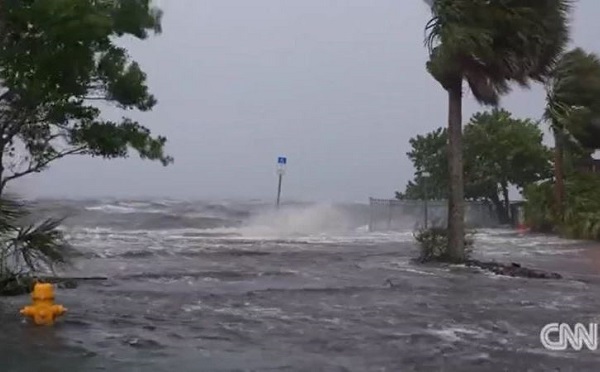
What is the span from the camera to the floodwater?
27.3 ft

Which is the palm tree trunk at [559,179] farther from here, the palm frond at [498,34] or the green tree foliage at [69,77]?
the green tree foliage at [69,77]

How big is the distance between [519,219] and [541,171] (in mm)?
3274

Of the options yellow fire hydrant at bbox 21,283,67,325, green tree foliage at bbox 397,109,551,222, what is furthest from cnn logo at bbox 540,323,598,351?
green tree foliage at bbox 397,109,551,222

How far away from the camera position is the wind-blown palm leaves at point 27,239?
10891mm

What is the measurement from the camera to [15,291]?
40.5 feet

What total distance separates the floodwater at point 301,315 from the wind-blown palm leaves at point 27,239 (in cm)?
69

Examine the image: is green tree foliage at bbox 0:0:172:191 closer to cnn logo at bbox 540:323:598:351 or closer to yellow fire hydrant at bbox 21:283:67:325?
yellow fire hydrant at bbox 21:283:67:325

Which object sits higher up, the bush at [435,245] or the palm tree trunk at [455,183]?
the palm tree trunk at [455,183]

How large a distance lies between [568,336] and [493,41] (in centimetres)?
807

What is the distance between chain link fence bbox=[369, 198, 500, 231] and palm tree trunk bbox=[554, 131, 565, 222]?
489 cm

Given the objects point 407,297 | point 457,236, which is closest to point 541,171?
point 457,236

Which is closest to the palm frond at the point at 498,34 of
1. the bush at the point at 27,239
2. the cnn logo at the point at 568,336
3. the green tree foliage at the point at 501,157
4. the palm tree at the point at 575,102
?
the cnn logo at the point at 568,336

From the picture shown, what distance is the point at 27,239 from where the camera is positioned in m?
11.1

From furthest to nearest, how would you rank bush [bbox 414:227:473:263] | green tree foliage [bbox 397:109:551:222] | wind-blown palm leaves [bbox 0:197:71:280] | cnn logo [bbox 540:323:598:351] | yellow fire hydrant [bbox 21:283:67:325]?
1. green tree foliage [bbox 397:109:551:222]
2. bush [bbox 414:227:473:263]
3. wind-blown palm leaves [bbox 0:197:71:280]
4. yellow fire hydrant [bbox 21:283:67:325]
5. cnn logo [bbox 540:323:598:351]
